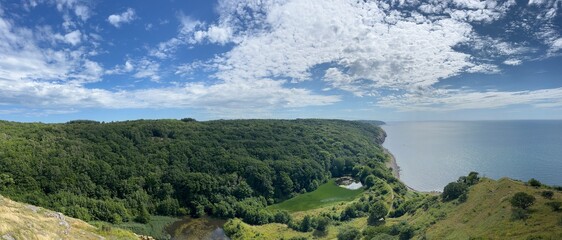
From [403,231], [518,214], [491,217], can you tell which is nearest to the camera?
[518,214]

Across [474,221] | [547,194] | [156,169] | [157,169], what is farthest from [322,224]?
[156,169]

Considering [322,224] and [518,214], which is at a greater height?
[518,214]

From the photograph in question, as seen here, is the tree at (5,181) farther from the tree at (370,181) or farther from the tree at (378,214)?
the tree at (370,181)

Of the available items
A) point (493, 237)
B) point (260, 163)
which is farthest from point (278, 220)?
point (493, 237)

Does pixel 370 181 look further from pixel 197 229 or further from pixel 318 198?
pixel 197 229

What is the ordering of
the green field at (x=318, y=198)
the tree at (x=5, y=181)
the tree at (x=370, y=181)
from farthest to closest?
1. the tree at (x=370, y=181)
2. the green field at (x=318, y=198)
3. the tree at (x=5, y=181)

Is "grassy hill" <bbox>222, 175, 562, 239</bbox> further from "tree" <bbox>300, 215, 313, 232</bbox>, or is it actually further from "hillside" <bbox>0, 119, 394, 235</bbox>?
"hillside" <bbox>0, 119, 394, 235</bbox>

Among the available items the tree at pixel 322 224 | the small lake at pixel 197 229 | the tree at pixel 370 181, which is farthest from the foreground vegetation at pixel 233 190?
the small lake at pixel 197 229
